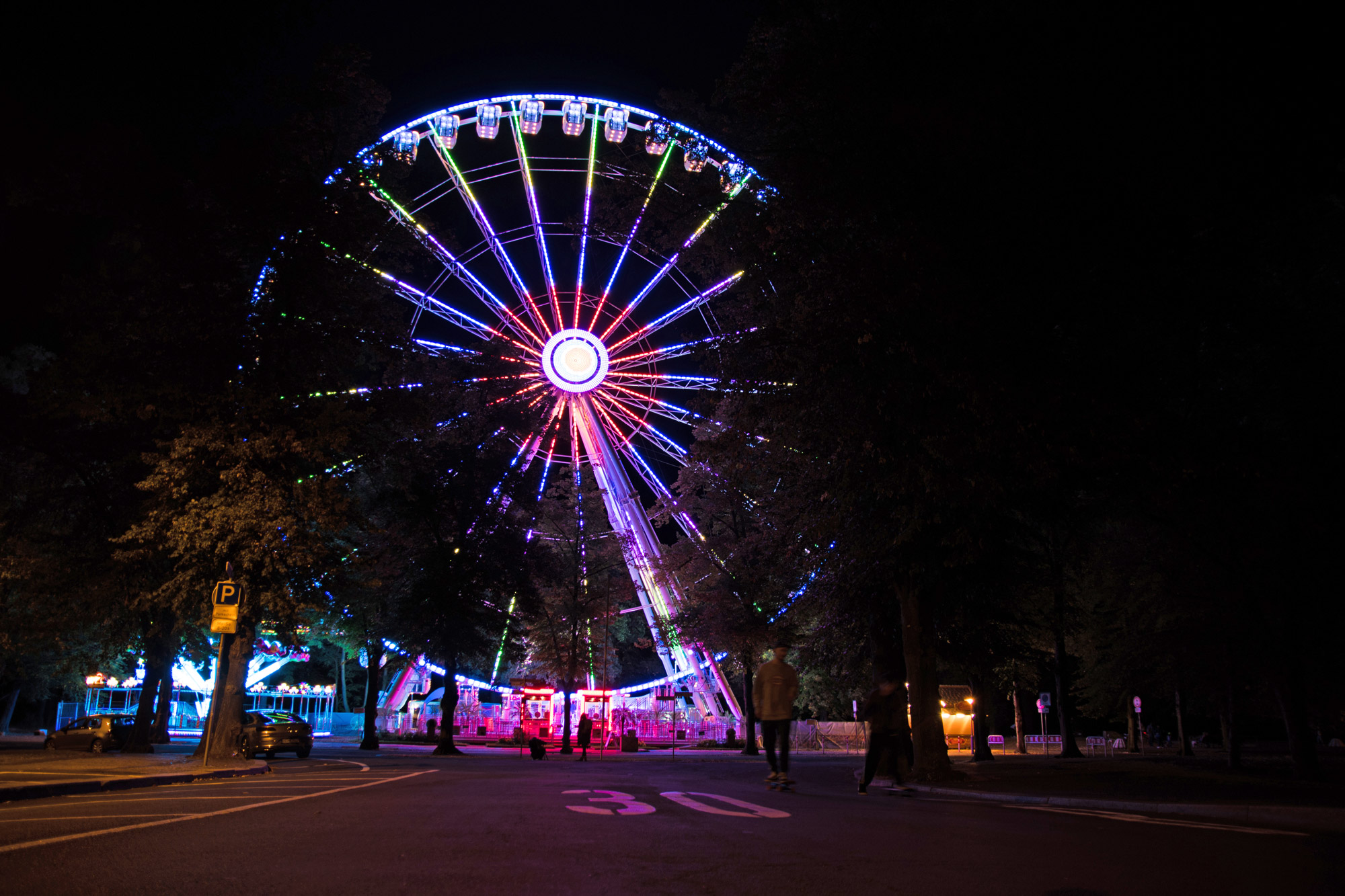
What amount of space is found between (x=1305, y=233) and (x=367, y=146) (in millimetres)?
22186

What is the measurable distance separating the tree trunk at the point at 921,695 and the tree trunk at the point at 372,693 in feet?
70.9

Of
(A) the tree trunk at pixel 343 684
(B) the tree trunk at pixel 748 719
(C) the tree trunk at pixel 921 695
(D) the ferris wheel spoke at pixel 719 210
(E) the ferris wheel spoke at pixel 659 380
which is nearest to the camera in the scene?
(D) the ferris wheel spoke at pixel 719 210

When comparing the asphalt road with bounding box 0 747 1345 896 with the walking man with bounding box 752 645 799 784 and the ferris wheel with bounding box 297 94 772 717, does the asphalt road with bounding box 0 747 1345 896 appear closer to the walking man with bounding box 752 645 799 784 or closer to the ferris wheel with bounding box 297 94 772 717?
the walking man with bounding box 752 645 799 784

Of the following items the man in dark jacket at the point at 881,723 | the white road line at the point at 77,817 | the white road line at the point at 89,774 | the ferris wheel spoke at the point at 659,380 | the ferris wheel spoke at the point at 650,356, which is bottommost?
the white road line at the point at 89,774

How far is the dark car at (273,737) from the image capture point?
26.7 meters

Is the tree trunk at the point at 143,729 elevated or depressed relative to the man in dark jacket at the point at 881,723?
depressed

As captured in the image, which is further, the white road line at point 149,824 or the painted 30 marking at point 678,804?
the painted 30 marking at point 678,804

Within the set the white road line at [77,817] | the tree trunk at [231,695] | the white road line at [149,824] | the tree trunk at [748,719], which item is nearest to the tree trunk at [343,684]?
the tree trunk at [748,719]

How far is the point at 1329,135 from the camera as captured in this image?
36.6ft

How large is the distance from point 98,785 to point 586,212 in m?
24.3

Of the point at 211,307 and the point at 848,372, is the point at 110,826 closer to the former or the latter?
the point at 848,372

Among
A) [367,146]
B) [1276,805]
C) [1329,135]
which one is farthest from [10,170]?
[1276,805]

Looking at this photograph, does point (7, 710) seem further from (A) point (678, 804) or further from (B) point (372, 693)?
(A) point (678, 804)

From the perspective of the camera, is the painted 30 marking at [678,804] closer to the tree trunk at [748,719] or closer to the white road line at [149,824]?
the white road line at [149,824]
